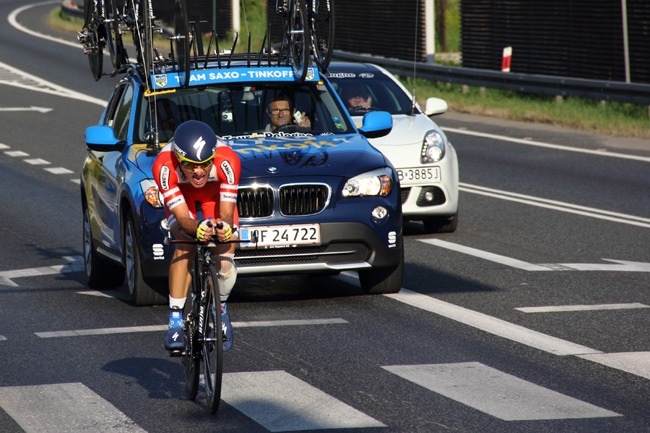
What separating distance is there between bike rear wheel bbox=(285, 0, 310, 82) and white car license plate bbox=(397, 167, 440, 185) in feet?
6.43

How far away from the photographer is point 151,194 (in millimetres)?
10609

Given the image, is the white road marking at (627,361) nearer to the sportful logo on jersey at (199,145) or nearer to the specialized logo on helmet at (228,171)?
the specialized logo on helmet at (228,171)

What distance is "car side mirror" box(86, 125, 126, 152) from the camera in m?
11.3

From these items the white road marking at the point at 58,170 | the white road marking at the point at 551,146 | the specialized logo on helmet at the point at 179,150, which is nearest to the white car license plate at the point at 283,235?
the specialized logo on helmet at the point at 179,150

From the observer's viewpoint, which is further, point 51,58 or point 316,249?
point 51,58

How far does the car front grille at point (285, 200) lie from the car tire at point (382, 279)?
772 mm

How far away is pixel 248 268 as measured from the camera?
1060cm

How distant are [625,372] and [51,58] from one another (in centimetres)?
3991

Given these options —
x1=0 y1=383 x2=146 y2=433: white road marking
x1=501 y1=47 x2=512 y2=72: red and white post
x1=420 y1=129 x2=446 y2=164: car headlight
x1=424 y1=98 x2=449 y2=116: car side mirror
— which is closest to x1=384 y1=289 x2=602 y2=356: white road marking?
x1=0 y1=383 x2=146 y2=433: white road marking

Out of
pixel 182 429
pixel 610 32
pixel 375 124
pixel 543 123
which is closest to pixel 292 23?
pixel 375 124

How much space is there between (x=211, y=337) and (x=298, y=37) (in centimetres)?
566

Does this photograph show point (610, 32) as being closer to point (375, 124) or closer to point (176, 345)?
point (375, 124)

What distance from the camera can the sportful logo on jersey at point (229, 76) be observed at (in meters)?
11.9

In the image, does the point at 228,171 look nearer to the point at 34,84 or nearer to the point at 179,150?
the point at 179,150
